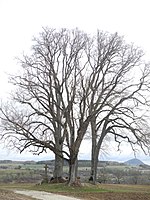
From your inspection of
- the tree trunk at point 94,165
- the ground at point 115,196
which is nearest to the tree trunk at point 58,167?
the tree trunk at point 94,165

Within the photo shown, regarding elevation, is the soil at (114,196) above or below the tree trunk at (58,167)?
below

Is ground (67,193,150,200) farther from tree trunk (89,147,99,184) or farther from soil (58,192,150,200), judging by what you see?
tree trunk (89,147,99,184)

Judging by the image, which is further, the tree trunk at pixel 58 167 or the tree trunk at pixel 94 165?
the tree trunk at pixel 94 165

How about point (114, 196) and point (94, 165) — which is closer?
point (114, 196)

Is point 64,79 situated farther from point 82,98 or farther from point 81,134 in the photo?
point 81,134

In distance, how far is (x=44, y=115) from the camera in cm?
3403

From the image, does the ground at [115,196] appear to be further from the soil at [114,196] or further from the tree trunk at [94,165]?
the tree trunk at [94,165]

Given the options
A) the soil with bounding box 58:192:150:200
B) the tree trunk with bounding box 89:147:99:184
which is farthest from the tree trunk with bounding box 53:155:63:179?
the soil with bounding box 58:192:150:200

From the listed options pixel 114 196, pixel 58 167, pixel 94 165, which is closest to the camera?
pixel 114 196

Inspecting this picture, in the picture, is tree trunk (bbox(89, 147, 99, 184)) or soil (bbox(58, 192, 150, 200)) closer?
soil (bbox(58, 192, 150, 200))

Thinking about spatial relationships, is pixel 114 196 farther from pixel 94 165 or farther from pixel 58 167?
pixel 94 165

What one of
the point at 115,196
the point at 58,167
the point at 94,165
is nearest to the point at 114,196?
the point at 115,196

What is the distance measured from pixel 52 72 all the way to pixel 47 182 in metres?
9.63

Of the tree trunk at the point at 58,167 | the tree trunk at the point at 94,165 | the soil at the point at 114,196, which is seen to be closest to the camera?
the soil at the point at 114,196
